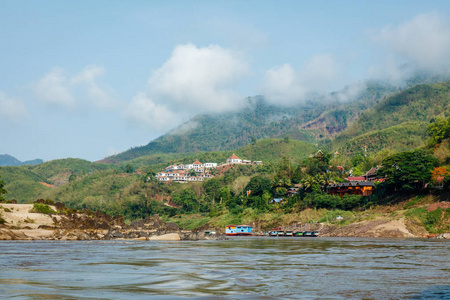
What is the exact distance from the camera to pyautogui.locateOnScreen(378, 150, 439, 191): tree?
89.1m

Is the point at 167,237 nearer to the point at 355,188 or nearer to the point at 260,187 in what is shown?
the point at 355,188

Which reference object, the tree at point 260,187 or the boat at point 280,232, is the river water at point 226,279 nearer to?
the boat at point 280,232

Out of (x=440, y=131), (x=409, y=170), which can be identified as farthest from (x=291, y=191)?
(x=409, y=170)

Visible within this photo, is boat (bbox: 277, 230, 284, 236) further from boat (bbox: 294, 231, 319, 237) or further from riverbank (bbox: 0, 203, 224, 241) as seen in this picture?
riverbank (bbox: 0, 203, 224, 241)

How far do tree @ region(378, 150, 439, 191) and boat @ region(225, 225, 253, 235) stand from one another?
36.0m

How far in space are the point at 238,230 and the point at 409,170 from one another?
44106 millimetres

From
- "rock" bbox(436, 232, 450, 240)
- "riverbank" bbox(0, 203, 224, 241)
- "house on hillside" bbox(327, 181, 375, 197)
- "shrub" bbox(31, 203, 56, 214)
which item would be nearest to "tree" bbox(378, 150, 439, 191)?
"house on hillside" bbox(327, 181, 375, 197)

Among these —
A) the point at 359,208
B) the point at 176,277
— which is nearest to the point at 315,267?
the point at 176,277

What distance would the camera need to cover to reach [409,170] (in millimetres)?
90062

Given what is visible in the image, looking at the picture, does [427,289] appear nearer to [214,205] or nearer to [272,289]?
[272,289]

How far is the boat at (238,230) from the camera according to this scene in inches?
4451

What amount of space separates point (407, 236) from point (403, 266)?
52241 millimetres

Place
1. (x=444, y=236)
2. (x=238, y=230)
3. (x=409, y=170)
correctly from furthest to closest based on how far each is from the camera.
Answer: (x=238, y=230)
(x=409, y=170)
(x=444, y=236)

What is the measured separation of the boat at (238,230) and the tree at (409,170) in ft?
118
